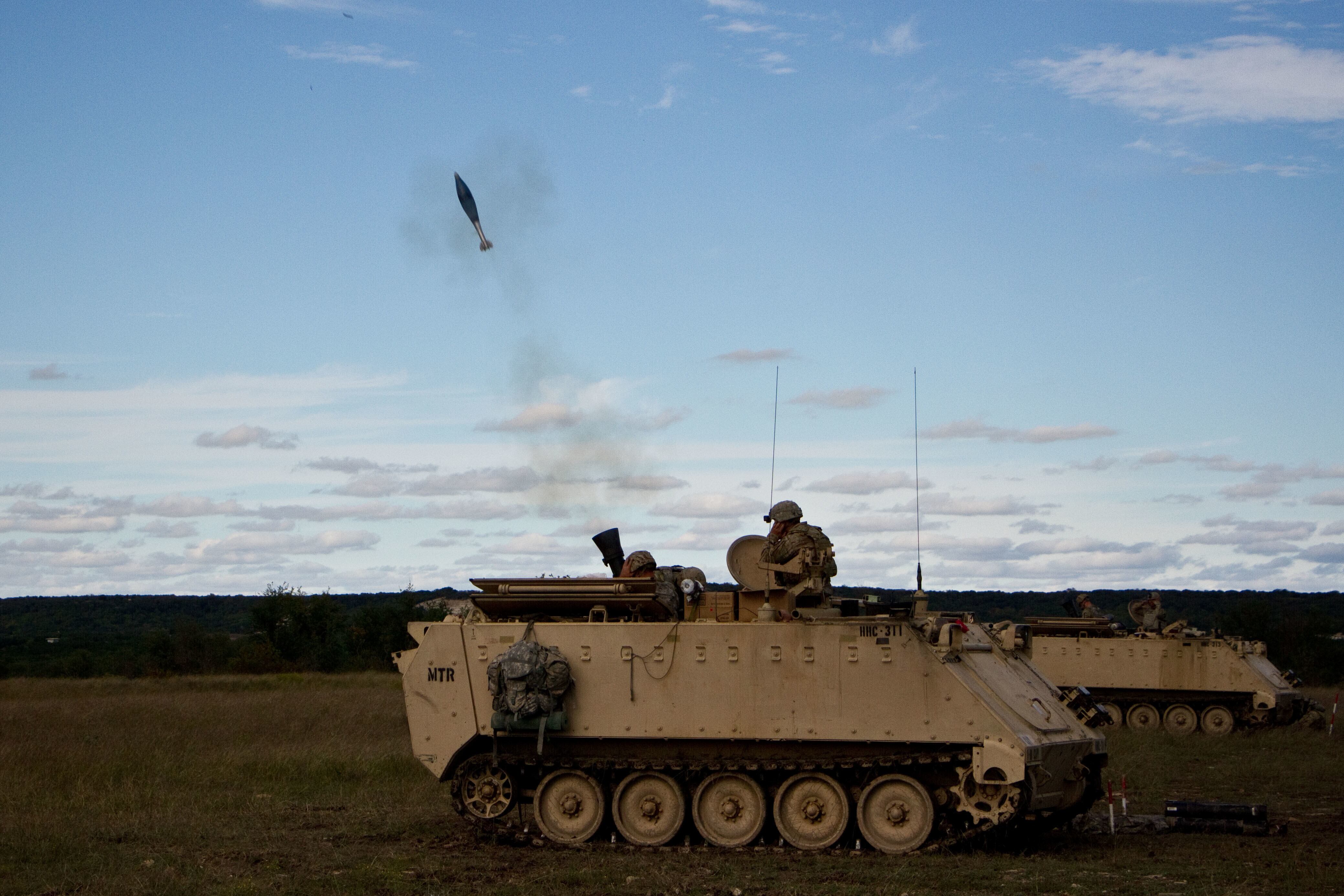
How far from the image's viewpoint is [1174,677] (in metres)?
28.9

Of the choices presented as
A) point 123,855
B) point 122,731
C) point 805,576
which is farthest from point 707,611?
point 122,731

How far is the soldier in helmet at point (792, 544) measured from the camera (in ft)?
47.9

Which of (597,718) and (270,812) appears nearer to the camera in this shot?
(597,718)

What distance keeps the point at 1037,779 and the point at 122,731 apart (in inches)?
659

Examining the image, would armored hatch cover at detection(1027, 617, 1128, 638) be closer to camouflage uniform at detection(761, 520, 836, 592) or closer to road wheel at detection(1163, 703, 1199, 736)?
road wheel at detection(1163, 703, 1199, 736)

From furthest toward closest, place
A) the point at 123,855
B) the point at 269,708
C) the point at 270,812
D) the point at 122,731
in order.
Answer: the point at 269,708 < the point at 122,731 < the point at 270,812 < the point at 123,855

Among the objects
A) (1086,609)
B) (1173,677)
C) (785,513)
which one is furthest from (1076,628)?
(785,513)

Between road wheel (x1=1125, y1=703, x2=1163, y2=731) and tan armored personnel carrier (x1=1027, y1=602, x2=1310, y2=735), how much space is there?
15 millimetres

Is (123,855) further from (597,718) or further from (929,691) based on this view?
(929,691)

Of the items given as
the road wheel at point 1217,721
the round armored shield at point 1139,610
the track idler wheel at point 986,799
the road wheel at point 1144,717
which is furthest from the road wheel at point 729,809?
the round armored shield at point 1139,610

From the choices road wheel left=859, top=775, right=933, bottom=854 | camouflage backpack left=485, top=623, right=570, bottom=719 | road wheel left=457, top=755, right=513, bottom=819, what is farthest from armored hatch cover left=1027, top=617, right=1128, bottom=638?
camouflage backpack left=485, top=623, right=570, bottom=719

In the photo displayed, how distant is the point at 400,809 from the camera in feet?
52.5

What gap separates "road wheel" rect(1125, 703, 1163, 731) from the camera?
29219 mm

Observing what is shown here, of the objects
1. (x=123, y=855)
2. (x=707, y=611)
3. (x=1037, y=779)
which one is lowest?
(x=123, y=855)
